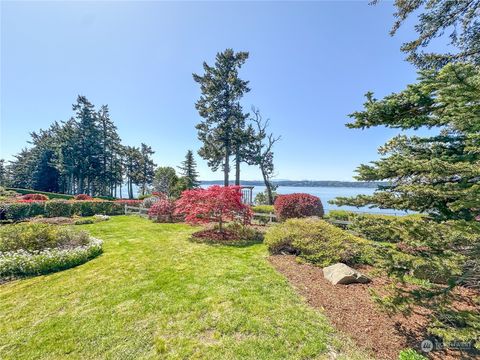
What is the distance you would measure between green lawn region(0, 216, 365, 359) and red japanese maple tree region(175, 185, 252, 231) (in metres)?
3.03

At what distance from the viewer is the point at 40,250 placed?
6.70 m

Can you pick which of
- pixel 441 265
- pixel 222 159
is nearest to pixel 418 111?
pixel 441 265

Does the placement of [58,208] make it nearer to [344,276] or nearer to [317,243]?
[317,243]

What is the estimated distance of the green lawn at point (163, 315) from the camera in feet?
9.82

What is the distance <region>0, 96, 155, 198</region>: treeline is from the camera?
33.1m

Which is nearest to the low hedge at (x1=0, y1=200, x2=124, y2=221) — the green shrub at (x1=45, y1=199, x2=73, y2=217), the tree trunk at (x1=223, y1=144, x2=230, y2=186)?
the green shrub at (x1=45, y1=199, x2=73, y2=217)

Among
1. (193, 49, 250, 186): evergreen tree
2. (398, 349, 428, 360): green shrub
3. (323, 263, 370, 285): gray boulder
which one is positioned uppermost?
(193, 49, 250, 186): evergreen tree

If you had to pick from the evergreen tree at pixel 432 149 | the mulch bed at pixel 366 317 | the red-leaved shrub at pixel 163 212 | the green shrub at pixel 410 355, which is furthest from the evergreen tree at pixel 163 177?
the green shrub at pixel 410 355

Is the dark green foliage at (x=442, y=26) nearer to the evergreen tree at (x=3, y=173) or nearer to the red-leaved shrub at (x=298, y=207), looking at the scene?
the red-leaved shrub at (x=298, y=207)

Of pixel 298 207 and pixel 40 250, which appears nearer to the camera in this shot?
pixel 40 250

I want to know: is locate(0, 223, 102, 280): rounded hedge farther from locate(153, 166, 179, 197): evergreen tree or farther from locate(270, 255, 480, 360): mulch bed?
locate(153, 166, 179, 197): evergreen tree

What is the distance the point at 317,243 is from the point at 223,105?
17119 mm

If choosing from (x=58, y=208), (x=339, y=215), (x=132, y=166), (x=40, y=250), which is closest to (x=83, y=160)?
(x=132, y=166)

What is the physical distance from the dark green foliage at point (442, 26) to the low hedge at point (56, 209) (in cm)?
1928
